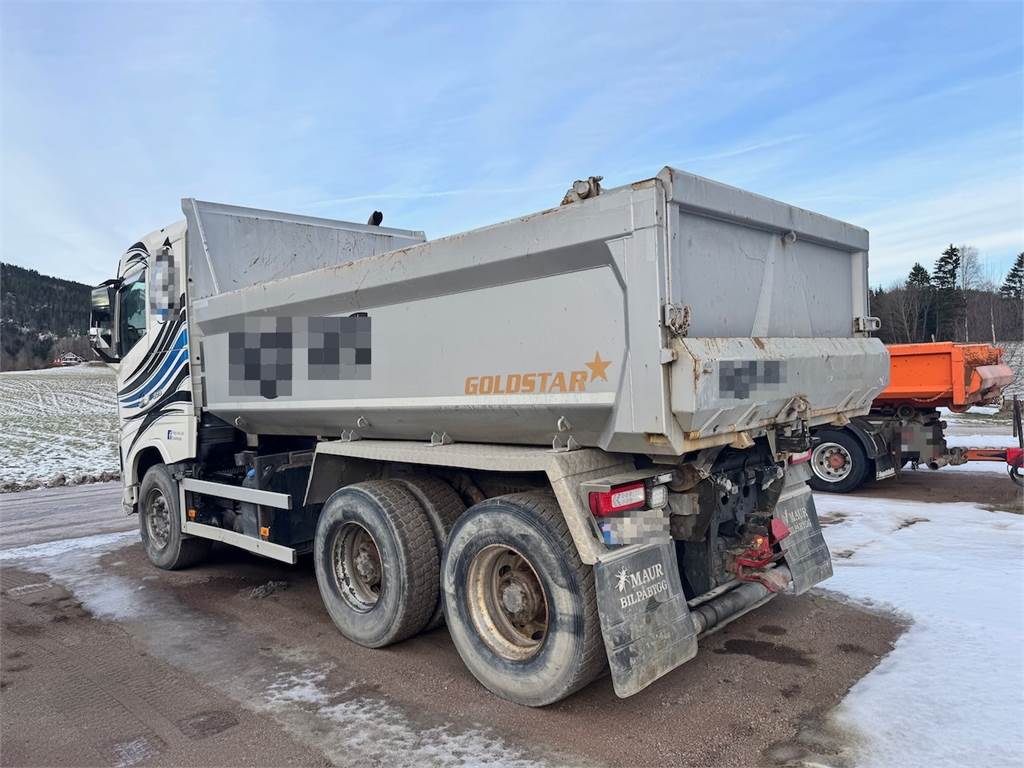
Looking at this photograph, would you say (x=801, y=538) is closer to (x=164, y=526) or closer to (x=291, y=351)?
(x=291, y=351)

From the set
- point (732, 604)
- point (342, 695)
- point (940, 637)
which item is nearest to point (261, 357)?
point (342, 695)

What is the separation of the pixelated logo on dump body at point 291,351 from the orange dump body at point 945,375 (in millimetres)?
7450

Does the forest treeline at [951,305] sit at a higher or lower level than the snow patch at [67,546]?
higher

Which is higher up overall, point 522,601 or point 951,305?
point 951,305

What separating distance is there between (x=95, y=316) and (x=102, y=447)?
1215 centimetres

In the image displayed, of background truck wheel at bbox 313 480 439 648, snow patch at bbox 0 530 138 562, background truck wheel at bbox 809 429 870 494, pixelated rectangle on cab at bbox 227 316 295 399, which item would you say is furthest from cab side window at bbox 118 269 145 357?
background truck wheel at bbox 809 429 870 494

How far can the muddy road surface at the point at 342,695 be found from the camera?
3420 millimetres

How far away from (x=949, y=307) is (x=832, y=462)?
5594 cm

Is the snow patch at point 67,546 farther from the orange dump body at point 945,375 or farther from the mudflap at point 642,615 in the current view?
the orange dump body at point 945,375

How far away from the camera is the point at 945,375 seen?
9453mm

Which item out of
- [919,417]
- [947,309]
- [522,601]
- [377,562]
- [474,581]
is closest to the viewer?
[522,601]

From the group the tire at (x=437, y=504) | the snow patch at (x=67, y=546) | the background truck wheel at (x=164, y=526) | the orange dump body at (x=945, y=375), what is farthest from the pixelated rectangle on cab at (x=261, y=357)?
the orange dump body at (x=945, y=375)

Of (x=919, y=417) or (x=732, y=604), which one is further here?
(x=919, y=417)

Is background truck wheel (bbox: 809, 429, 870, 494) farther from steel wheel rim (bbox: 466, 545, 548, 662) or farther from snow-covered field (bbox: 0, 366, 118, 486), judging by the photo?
snow-covered field (bbox: 0, 366, 118, 486)
